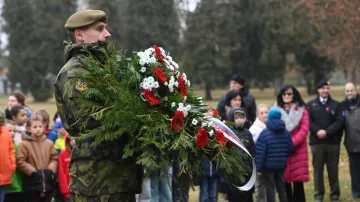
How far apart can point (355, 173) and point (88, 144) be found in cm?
803

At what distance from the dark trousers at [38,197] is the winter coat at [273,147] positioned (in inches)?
127

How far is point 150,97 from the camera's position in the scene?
419 cm

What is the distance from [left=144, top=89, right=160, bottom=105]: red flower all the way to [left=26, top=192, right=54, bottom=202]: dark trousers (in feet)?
17.7

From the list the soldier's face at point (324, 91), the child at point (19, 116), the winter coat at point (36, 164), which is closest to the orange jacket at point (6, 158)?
the winter coat at point (36, 164)

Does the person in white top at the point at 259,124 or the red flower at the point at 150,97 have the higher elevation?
the person in white top at the point at 259,124

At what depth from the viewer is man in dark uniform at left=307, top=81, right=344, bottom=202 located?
10.8m

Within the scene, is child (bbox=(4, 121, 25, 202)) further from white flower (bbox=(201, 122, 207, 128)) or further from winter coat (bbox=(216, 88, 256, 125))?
white flower (bbox=(201, 122, 207, 128))

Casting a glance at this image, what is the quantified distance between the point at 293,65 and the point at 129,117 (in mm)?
63178

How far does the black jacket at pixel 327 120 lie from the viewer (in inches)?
425

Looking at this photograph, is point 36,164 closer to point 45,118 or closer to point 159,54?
point 45,118

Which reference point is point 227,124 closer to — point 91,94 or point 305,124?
point 91,94

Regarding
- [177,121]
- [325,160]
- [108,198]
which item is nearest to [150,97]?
[177,121]

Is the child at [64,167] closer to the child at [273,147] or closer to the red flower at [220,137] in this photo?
the child at [273,147]

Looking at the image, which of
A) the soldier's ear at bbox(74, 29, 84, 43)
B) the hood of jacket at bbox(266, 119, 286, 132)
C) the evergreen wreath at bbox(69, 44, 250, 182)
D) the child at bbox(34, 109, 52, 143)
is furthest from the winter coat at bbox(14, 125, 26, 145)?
the evergreen wreath at bbox(69, 44, 250, 182)
